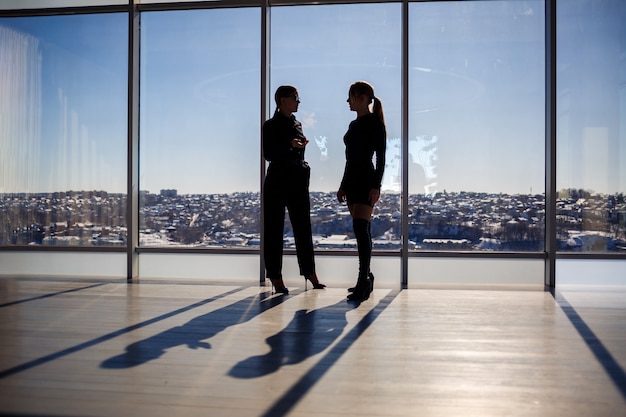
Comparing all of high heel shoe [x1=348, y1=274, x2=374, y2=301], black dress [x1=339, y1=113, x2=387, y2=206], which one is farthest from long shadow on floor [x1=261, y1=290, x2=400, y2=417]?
black dress [x1=339, y1=113, x2=387, y2=206]

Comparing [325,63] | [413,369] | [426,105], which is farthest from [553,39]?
[413,369]

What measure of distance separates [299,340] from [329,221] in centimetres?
225

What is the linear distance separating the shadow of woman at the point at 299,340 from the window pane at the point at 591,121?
2220 mm

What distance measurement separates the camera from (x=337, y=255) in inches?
187

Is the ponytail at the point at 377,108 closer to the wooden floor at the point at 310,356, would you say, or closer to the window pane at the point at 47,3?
the wooden floor at the point at 310,356

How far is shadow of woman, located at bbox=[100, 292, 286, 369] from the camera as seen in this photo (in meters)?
2.32

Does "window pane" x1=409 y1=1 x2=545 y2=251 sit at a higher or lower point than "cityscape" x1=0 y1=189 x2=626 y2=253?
higher

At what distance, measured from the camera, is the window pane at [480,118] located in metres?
4.66

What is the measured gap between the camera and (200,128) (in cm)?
496

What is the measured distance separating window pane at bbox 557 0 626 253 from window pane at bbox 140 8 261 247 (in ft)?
8.11

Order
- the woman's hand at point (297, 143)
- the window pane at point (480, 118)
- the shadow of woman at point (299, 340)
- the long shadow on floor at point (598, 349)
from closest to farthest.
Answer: the long shadow on floor at point (598, 349) < the shadow of woman at point (299, 340) < the woman's hand at point (297, 143) < the window pane at point (480, 118)

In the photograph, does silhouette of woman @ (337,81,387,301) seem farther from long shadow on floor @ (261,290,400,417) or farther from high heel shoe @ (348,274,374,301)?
long shadow on floor @ (261,290,400,417)

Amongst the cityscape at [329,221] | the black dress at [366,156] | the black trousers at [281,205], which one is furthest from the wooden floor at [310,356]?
the cityscape at [329,221]

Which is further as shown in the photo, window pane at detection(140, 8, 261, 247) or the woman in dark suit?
window pane at detection(140, 8, 261, 247)
